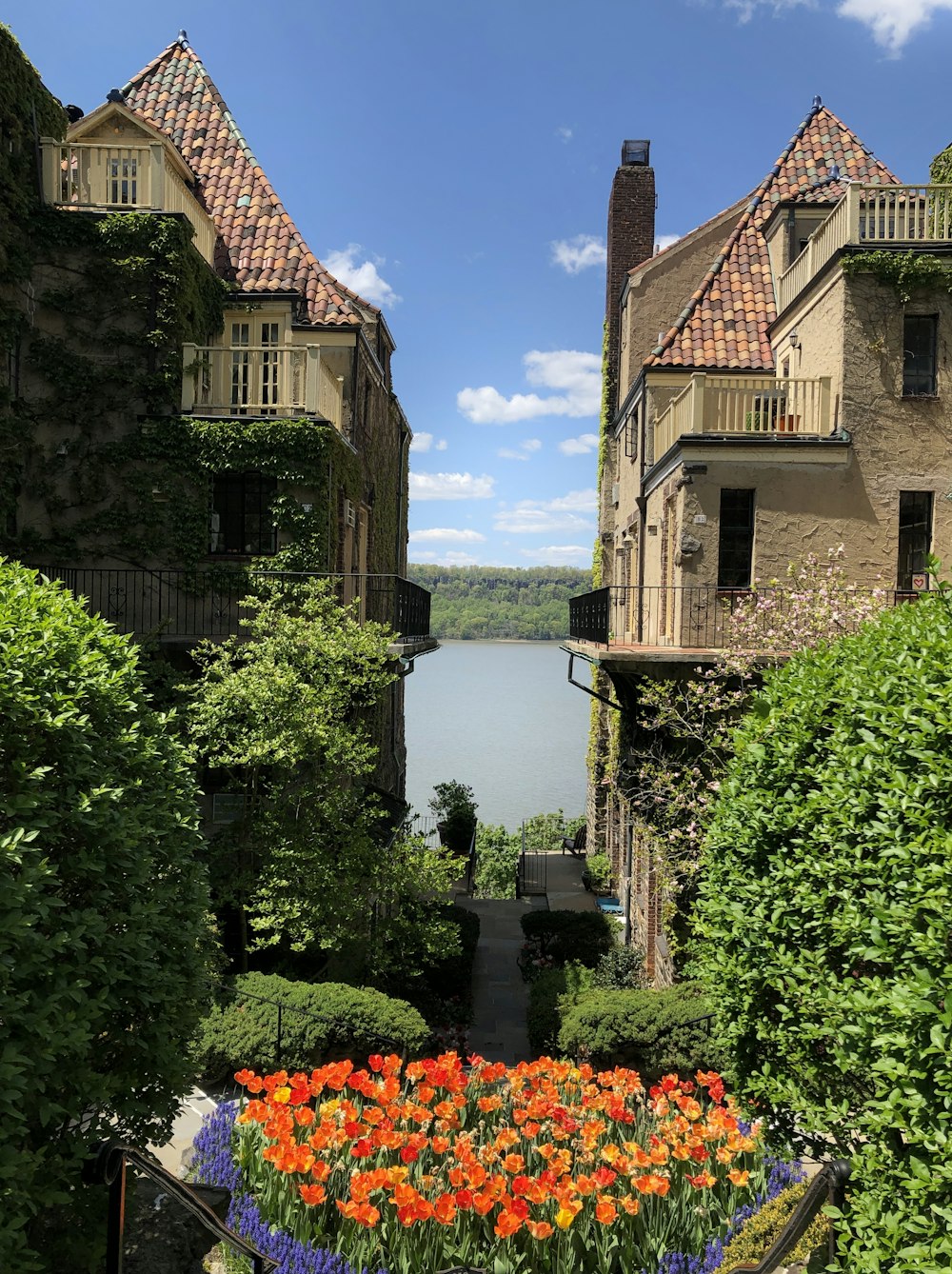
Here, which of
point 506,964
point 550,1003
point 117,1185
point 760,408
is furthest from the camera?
point 506,964

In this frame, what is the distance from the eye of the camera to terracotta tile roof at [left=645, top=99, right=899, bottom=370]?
1905 centimetres

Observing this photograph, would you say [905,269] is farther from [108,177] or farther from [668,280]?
[108,177]

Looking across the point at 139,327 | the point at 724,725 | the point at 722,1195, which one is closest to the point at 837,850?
the point at 722,1195

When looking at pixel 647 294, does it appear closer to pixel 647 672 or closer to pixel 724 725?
pixel 647 672

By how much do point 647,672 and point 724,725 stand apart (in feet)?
6.69

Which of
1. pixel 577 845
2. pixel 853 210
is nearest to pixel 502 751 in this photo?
pixel 577 845

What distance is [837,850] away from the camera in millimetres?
5480

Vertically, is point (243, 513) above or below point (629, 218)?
below

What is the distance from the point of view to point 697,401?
15078 millimetres

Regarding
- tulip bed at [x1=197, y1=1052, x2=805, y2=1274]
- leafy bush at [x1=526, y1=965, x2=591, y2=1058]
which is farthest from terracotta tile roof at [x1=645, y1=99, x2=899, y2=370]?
tulip bed at [x1=197, y1=1052, x2=805, y2=1274]

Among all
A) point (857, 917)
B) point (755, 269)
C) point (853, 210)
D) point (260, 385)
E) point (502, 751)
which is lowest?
point (502, 751)

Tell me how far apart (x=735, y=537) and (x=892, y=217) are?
20.2 feet

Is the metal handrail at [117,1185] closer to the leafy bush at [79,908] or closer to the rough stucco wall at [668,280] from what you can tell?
the leafy bush at [79,908]

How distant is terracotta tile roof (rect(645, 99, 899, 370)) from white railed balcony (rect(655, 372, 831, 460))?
319 centimetres
